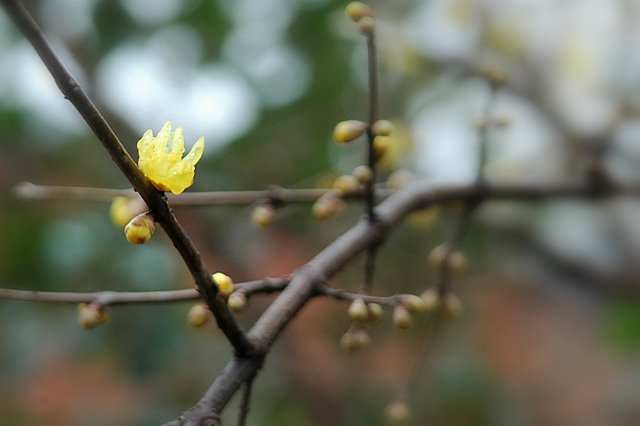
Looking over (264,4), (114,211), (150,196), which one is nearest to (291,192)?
(114,211)

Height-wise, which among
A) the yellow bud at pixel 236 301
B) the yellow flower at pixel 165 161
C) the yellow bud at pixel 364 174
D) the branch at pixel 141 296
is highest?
the yellow flower at pixel 165 161

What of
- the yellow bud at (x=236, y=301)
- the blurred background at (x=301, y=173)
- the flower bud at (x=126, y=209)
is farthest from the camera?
the blurred background at (x=301, y=173)

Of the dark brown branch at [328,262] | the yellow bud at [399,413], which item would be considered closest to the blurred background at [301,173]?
the dark brown branch at [328,262]

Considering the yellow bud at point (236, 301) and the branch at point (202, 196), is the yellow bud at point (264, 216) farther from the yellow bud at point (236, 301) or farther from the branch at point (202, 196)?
the yellow bud at point (236, 301)

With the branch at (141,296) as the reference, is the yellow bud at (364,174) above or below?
above

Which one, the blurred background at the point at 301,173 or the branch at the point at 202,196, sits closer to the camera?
the branch at the point at 202,196

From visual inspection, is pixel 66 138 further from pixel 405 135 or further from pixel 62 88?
pixel 62 88

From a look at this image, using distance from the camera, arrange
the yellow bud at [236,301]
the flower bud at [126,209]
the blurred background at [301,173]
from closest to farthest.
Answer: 1. the yellow bud at [236,301]
2. the flower bud at [126,209]
3. the blurred background at [301,173]
